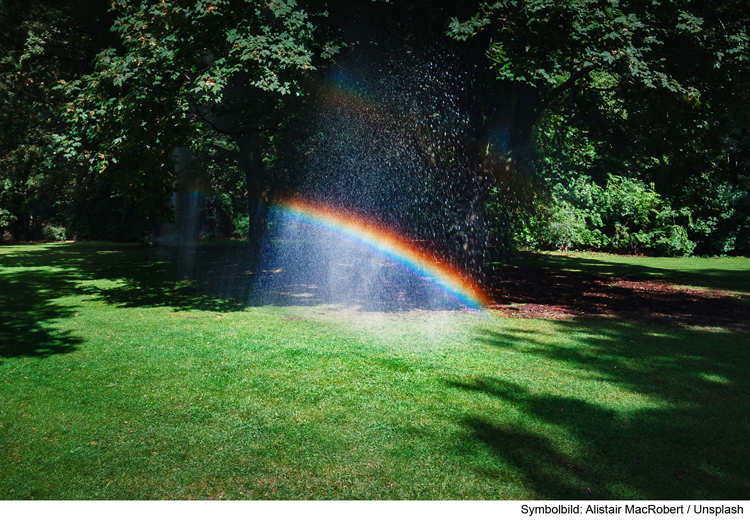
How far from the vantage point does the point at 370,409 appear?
15.6ft

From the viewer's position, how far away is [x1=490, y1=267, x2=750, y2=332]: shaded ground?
9258 millimetres

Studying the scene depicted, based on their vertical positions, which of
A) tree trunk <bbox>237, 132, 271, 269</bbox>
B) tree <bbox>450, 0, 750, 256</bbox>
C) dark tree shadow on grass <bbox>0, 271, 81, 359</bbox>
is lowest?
dark tree shadow on grass <bbox>0, 271, 81, 359</bbox>

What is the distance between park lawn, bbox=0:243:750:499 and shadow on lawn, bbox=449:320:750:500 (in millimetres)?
19

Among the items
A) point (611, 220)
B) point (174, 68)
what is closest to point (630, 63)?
point (174, 68)

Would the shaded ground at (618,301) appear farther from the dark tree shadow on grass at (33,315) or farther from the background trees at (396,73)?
the dark tree shadow on grass at (33,315)

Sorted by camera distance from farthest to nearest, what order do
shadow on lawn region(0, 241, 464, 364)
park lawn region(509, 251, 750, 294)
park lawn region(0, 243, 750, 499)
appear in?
park lawn region(509, 251, 750, 294)
shadow on lawn region(0, 241, 464, 364)
park lawn region(0, 243, 750, 499)

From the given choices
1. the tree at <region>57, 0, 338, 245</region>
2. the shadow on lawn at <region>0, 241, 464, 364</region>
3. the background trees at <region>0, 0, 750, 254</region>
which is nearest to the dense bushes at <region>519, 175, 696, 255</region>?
the background trees at <region>0, 0, 750, 254</region>

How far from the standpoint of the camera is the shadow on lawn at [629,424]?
3518 millimetres

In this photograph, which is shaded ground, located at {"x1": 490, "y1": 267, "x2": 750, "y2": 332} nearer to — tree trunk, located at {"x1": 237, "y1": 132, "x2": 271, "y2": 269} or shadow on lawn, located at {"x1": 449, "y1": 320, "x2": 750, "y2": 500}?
shadow on lawn, located at {"x1": 449, "y1": 320, "x2": 750, "y2": 500}

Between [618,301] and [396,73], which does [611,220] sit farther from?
[396,73]

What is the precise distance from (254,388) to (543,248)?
65.6 ft

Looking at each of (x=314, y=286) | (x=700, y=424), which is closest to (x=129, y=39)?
(x=314, y=286)

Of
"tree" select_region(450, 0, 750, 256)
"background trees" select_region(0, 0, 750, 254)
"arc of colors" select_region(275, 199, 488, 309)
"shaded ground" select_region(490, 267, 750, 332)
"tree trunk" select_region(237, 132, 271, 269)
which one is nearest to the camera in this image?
"tree" select_region(450, 0, 750, 256)

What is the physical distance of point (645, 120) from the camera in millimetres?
12359
